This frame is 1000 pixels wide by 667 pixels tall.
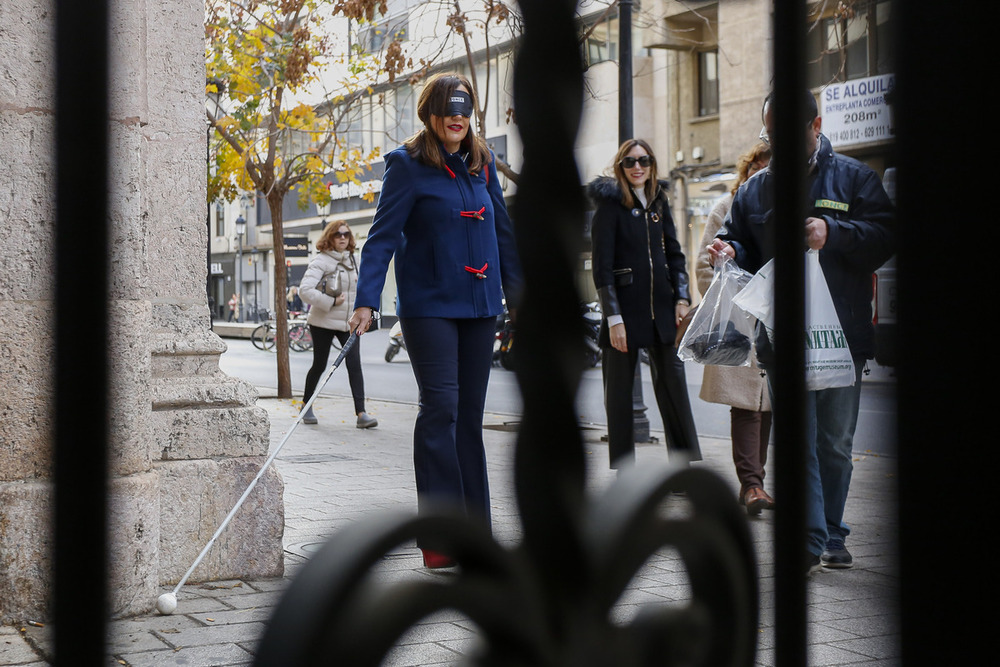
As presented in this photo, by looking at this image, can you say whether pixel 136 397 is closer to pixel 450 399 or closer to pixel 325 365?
pixel 450 399

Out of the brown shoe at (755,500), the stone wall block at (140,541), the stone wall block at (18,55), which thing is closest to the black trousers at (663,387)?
the brown shoe at (755,500)

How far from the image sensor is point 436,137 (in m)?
4.24

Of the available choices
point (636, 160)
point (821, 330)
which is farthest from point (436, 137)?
Answer: point (636, 160)

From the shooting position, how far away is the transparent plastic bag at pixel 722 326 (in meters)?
4.57

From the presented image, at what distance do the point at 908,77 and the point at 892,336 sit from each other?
0.49 feet

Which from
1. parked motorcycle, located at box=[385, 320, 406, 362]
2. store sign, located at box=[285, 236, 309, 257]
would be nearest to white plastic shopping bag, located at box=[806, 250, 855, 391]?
parked motorcycle, located at box=[385, 320, 406, 362]

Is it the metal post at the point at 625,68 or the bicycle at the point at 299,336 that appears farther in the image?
the bicycle at the point at 299,336

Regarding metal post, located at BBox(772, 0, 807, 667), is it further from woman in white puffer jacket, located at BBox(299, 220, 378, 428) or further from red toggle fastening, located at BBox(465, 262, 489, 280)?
woman in white puffer jacket, located at BBox(299, 220, 378, 428)

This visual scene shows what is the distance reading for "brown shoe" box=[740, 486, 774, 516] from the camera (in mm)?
5188

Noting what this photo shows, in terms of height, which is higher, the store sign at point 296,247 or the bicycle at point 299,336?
the store sign at point 296,247

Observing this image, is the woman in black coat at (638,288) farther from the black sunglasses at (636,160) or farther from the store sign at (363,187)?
the store sign at (363,187)

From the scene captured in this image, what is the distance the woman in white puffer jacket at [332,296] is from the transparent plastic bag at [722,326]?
539 cm

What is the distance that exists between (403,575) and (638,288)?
5391 millimetres

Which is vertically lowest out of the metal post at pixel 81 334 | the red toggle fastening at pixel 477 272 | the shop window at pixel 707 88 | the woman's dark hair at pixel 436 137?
the metal post at pixel 81 334
